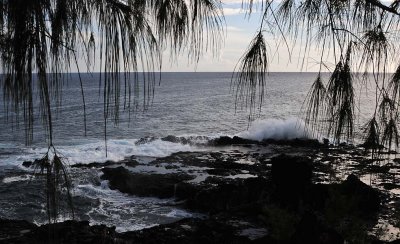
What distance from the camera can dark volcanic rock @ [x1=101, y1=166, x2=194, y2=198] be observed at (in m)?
18.3

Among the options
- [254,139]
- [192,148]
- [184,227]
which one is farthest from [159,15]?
[254,139]

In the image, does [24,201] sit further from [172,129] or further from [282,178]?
[172,129]

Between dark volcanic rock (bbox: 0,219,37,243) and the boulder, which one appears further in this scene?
the boulder

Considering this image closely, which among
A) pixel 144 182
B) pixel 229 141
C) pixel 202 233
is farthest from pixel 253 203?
pixel 229 141

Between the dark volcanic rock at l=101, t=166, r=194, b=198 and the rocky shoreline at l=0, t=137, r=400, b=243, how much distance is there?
43mm

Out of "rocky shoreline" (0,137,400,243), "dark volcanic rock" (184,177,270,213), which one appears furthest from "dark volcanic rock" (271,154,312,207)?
"dark volcanic rock" (184,177,270,213)

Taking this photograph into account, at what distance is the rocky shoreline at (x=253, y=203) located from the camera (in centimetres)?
817

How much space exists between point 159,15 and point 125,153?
27.6 meters

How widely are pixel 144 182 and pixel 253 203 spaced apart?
606 cm

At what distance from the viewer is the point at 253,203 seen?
587 inches

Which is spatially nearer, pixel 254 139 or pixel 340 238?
pixel 340 238

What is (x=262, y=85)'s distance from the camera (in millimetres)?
1769

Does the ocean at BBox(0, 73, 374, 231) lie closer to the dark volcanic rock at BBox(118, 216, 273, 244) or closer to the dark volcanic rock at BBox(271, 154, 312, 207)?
the dark volcanic rock at BBox(118, 216, 273, 244)

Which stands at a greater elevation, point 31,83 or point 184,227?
point 31,83
